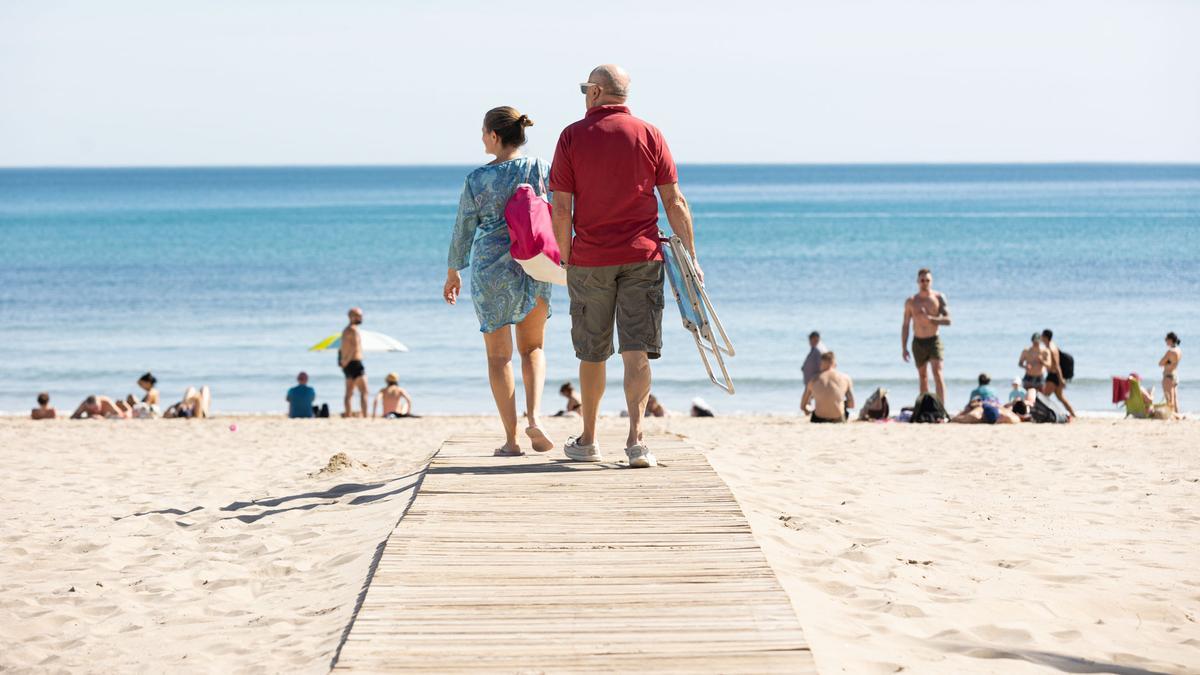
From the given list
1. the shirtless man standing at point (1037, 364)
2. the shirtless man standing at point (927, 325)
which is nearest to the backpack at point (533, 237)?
the shirtless man standing at point (927, 325)

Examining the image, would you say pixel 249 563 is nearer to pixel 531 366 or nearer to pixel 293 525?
pixel 293 525

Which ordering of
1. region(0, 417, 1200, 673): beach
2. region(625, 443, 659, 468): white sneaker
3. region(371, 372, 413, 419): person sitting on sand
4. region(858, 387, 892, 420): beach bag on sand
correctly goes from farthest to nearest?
region(371, 372, 413, 419): person sitting on sand
region(858, 387, 892, 420): beach bag on sand
region(625, 443, 659, 468): white sneaker
region(0, 417, 1200, 673): beach

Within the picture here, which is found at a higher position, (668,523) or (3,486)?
(668,523)

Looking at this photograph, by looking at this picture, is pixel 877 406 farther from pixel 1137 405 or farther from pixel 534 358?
pixel 534 358

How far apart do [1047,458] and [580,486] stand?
4513 mm

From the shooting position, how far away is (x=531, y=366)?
5.89 meters

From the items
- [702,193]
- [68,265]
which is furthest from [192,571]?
[702,193]

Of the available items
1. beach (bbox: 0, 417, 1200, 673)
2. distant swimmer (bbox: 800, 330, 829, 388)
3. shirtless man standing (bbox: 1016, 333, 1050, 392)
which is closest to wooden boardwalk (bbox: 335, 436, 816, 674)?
beach (bbox: 0, 417, 1200, 673)

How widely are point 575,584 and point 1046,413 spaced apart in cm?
974

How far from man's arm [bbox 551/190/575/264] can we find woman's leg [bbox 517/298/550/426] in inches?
26.1

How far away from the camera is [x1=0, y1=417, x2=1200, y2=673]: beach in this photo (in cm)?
395

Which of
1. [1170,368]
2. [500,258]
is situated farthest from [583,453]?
[1170,368]

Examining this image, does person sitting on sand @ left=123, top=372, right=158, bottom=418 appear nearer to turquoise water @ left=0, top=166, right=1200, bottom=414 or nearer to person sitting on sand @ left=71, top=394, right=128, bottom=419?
person sitting on sand @ left=71, top=394, right=128, bottom=419

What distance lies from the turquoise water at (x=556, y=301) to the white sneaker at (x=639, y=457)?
12215 millimetres
